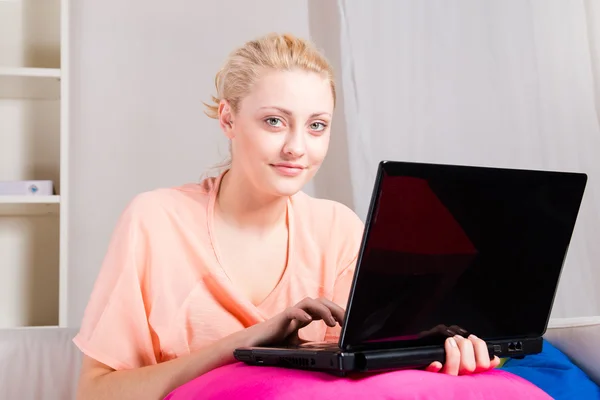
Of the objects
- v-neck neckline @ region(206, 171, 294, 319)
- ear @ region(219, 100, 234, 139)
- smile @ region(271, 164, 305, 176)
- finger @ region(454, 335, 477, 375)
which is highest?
ear @ region(219, 100, 234, 139)

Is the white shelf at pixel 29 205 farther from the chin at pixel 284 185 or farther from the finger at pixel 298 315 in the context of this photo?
the finger at pixel 298 315

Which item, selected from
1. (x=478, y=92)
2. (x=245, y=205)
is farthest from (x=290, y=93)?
(x=478, y=92)

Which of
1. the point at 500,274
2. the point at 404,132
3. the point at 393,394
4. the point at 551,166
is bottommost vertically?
the point at 393,394

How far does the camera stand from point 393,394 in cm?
83

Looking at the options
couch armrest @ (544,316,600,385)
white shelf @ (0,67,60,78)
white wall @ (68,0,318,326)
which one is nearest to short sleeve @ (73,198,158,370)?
couch armrest @ (544,316,600,385)

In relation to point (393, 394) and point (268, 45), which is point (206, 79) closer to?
point (268, 45)

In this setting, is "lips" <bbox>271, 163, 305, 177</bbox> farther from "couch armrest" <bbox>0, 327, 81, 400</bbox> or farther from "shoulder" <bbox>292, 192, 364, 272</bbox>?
"couch armrest" <bbox>0, 327, 81, 400</bbox>

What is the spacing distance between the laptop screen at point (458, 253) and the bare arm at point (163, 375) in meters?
0.29

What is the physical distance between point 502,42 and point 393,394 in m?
1.57

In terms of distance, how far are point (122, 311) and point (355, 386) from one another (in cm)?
58

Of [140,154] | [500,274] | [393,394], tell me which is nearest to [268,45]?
[500,274]

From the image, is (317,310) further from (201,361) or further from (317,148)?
(317,148)

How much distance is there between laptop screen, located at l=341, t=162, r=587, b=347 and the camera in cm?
85

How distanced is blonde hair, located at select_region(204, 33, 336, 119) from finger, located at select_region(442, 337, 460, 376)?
0.62 metres
